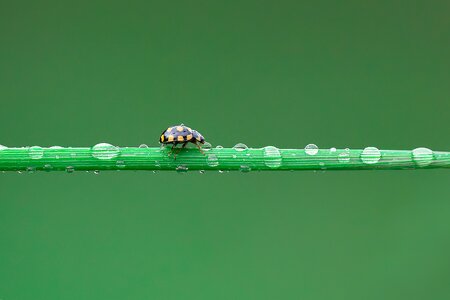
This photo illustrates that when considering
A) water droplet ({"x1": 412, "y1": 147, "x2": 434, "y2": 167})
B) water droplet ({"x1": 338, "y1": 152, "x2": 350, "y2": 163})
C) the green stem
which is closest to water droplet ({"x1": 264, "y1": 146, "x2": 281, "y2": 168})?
the green stem

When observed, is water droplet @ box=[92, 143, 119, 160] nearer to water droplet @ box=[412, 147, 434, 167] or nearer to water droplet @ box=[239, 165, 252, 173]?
water droplet @ box=[239, 165, 252, 173]

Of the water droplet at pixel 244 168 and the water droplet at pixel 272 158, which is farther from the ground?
the water droplet at pixel 272 158

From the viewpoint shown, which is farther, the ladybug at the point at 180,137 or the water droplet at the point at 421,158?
the ladybug at the point at 180,137

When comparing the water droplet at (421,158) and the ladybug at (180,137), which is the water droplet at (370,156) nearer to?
the water droplet at (421,158)

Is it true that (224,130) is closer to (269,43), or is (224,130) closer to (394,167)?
(269,43)

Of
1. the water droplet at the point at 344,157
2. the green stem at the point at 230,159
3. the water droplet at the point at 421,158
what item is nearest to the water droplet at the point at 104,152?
the green stem at the point at 230,159

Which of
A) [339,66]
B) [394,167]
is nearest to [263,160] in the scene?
[394,167]
